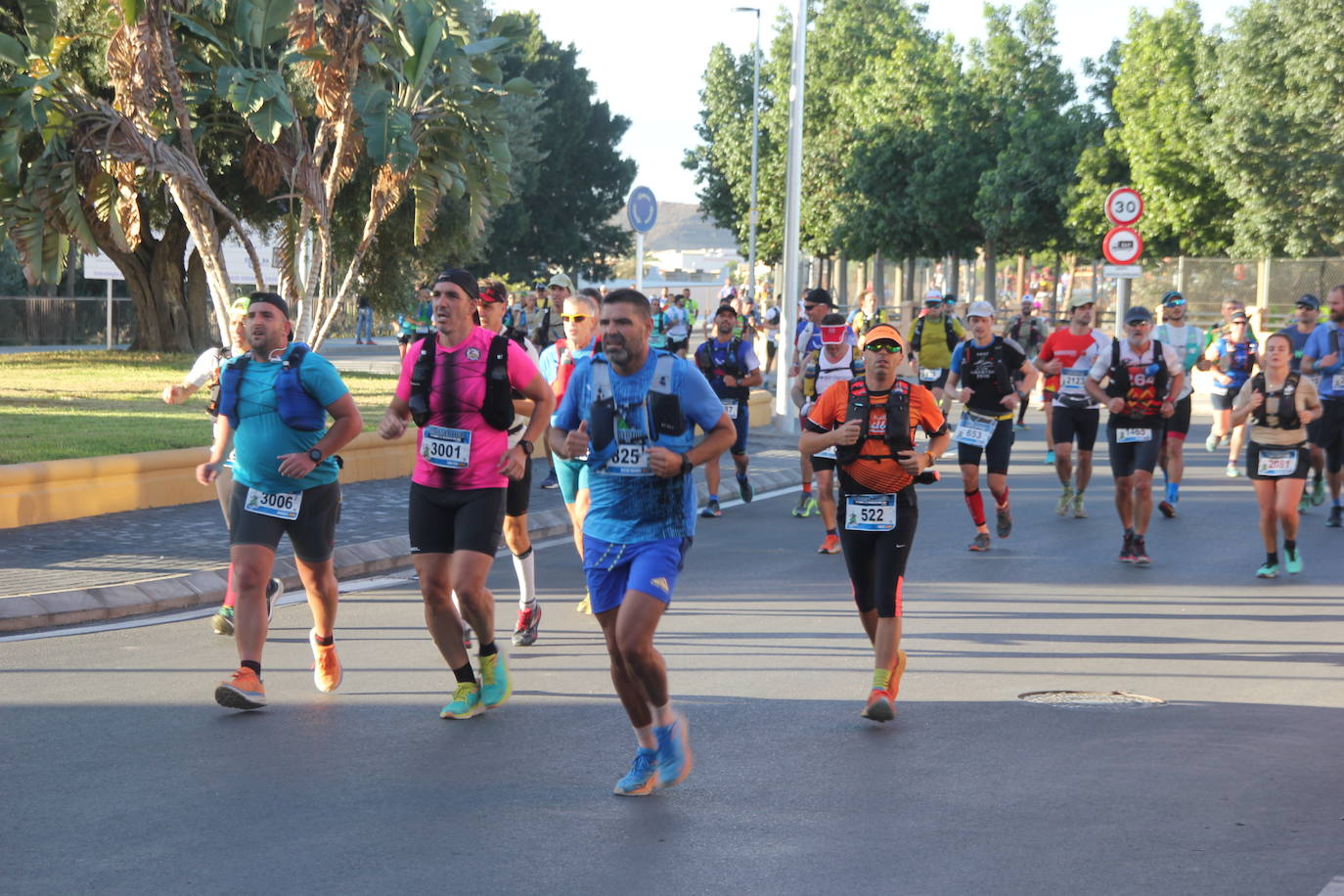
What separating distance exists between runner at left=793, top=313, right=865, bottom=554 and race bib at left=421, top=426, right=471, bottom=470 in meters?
5.36

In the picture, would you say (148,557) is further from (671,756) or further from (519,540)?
(671,756)

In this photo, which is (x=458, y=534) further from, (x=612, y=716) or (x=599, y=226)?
(x=599, y=226)

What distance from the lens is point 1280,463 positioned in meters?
11.4

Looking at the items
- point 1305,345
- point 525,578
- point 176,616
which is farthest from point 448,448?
point 1305,345

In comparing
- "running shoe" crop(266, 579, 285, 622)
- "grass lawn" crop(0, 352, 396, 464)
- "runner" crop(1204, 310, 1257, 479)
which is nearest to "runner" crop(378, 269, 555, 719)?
"running shoe" crop(266, 579, 285, 622)

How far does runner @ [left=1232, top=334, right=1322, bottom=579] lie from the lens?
11.4m

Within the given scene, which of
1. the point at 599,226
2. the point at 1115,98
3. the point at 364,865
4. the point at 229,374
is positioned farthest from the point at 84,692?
the point at 599,226

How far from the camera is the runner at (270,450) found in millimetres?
7277

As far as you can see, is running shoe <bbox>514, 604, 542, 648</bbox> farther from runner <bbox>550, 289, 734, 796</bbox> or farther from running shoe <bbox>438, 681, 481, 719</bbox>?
runner <bbox>550, 289, 734, 796</bbox>

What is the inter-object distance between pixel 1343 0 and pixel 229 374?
3737cm

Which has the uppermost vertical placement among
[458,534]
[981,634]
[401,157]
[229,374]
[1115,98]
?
[1115,98]

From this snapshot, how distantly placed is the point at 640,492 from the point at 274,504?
6.83ft

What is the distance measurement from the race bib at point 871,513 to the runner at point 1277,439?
5.00m

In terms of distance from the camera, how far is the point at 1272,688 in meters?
8.06
